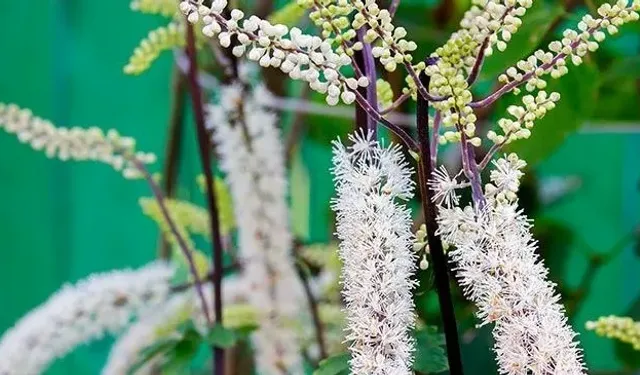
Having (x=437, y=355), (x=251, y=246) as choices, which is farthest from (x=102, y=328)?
(x=437, y=355)

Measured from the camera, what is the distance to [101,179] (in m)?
1.00

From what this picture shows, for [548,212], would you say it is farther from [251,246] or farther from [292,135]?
[251,246]

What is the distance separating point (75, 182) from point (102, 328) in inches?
21.5

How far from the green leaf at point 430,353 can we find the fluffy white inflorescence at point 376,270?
7 centimetres

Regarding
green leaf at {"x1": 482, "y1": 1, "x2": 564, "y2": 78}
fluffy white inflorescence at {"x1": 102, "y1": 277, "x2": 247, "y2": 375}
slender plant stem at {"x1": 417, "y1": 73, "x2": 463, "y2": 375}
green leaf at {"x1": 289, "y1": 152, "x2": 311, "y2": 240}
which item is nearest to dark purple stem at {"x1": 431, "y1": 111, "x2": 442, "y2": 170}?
slender plant stem at {"x1": 417, "y1": 73, "x2": 463, "y2": 375}

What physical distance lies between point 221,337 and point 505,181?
190 millimetres

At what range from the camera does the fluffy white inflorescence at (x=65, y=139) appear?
0.38m

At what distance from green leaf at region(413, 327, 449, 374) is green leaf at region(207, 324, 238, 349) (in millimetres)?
98

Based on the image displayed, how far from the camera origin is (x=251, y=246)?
46 cm

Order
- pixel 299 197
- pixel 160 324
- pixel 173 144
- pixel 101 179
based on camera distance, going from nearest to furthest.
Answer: pixel 160 324
pixel 173 144
pixel 299 197
pixel 101 179

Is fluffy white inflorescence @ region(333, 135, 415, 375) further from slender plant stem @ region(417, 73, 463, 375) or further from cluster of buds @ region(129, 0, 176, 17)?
cluster of buds @ region(129, 0, 176, 17)

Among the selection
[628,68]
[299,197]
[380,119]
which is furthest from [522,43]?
[299,197]

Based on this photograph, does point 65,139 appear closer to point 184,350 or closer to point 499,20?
point 184,350

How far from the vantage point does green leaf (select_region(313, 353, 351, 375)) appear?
0.30 meters
